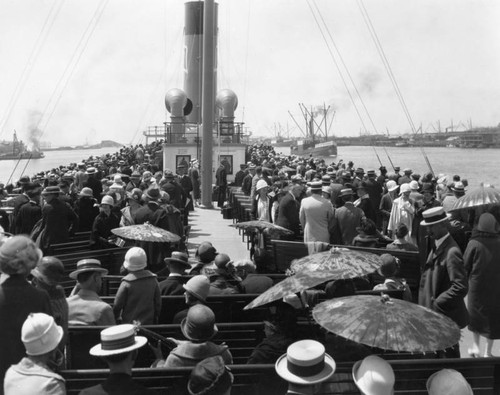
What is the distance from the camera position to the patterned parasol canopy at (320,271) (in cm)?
485

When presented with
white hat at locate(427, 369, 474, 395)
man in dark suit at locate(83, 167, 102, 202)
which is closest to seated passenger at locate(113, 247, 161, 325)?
white hat at locate(427, 369, 474, 395)

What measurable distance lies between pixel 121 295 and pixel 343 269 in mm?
2207

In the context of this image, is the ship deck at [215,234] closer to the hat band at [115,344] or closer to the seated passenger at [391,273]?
the seated passenger at [391,273]

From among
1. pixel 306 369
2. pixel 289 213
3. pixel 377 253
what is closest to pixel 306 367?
pixel 306 369

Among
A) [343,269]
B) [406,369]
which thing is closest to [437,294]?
[343,269]

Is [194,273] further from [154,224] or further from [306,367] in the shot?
[306,367]

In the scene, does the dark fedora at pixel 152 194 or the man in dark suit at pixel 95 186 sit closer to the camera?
the dark fedora at pixel 152 194

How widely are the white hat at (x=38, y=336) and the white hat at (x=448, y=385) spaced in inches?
87.9

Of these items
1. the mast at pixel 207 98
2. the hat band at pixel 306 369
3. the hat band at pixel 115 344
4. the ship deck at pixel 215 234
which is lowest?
the ship deck at pixel 215 234

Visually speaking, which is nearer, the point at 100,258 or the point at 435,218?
the point at 435,218

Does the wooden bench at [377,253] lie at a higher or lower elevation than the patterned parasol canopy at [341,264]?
lower

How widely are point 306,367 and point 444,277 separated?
297 centimetres

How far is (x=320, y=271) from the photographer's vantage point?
5.27 meters

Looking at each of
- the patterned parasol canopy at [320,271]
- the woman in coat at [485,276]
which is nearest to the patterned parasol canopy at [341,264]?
the patterned parasol canopy at [320,271]
